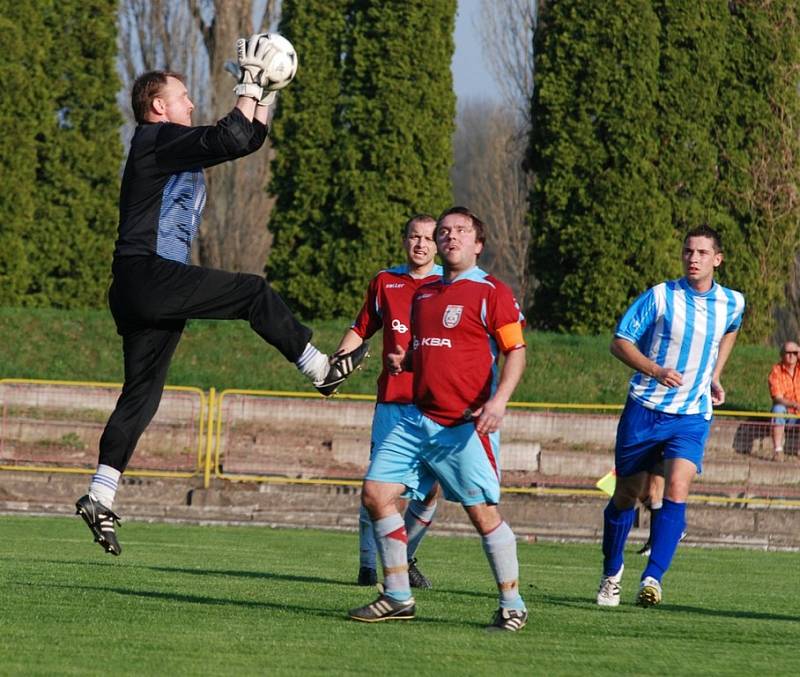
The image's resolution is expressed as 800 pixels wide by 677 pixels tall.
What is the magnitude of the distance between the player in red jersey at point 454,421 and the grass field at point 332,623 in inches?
11.0

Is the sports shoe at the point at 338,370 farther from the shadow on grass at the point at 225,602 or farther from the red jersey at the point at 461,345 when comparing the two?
the shadow on grass at the point at 225,602

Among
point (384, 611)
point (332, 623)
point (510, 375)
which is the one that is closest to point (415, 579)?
point (384, 611)

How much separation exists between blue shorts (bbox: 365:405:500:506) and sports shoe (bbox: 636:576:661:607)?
1.81m

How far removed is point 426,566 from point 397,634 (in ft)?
17.8

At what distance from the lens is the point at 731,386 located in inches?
973

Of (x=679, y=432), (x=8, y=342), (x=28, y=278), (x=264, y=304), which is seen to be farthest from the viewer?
(x=28, y=278)

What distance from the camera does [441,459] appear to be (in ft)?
23.3

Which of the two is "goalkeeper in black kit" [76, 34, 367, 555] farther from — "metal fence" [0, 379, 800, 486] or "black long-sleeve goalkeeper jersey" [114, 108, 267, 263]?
"metal fence" [0, 379, 800, 486]

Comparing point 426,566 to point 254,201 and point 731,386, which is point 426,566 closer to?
point 731,386

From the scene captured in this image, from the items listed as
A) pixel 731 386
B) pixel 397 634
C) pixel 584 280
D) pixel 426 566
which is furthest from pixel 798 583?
pixel 584 280

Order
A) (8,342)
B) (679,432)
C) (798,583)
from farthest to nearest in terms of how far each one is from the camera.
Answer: (8,342), (798,583), (679,432)

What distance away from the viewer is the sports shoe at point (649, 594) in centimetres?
859

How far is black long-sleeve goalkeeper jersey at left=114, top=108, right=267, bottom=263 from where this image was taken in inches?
282

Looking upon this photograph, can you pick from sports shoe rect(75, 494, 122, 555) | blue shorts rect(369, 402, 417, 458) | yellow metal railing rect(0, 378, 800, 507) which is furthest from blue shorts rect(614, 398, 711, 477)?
yellow metal railing rect(0, 378, 800, 507)
